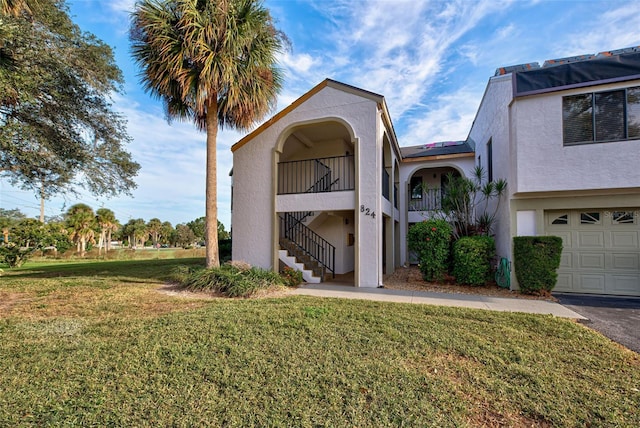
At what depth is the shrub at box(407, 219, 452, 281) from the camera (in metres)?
8.75

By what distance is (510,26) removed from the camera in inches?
306

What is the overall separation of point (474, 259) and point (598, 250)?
3.15 m

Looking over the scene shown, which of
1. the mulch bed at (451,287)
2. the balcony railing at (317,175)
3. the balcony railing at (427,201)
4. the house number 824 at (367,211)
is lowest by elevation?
the mulch bed at (451,287)

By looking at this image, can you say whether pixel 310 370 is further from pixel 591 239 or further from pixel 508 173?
pixel 591 239

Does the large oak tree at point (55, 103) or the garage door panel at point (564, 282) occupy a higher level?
the large oak tree at point (55, 103)

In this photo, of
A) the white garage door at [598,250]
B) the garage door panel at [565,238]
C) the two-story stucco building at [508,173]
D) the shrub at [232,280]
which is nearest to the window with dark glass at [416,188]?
the two-story stucco building at [508,173]

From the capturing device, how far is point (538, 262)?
7.32 m

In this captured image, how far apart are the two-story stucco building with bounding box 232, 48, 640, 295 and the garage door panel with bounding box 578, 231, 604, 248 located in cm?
2

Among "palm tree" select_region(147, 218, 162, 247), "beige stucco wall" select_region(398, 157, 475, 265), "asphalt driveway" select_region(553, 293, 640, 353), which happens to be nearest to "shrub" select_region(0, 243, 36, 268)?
"beige stucco wall" select_region(398, 157, 475, 265)

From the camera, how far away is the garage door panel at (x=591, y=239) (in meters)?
7.59

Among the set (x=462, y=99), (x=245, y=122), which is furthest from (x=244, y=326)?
(x=462, y=99)

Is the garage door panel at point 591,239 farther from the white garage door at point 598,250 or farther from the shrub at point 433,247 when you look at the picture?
the shrub at point 433,247

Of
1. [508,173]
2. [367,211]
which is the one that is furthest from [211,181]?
[508,173]

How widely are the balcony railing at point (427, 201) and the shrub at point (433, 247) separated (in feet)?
19.9
